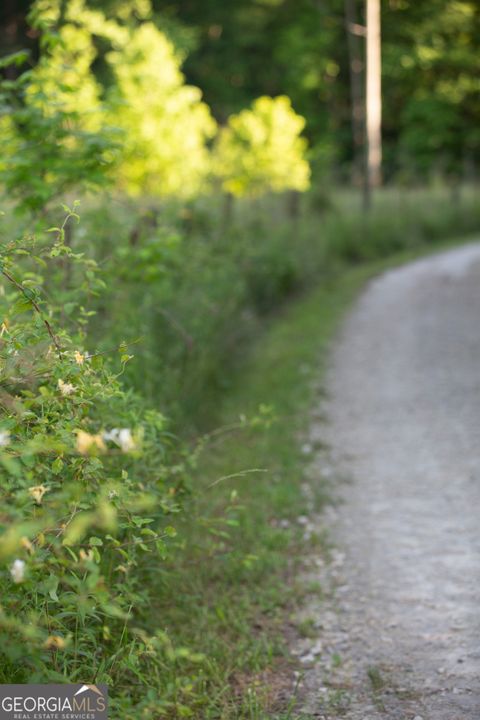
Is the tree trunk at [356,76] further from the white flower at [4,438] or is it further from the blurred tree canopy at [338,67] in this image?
the white flower at [4,438]

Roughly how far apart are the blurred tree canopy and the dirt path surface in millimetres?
25193

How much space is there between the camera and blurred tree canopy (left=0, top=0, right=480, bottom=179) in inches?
1417

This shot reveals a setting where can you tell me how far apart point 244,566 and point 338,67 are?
126 feet

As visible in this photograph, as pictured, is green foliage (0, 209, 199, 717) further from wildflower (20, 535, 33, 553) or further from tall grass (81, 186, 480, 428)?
tall grass (81, 186, 480, 428)

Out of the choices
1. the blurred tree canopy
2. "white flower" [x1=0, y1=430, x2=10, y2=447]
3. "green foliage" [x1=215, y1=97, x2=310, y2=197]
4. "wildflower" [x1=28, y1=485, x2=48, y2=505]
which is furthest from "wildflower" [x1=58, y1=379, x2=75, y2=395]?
the blurred tree canopy

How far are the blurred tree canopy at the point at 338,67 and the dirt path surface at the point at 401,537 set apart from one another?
25.2 metres

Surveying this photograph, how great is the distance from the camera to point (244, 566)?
4723 mm

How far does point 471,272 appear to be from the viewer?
51.4 feet

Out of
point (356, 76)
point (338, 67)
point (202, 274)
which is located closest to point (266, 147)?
point (356, 76)

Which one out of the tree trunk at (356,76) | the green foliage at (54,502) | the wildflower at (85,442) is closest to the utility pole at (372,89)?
the tree trunk at (356,76)

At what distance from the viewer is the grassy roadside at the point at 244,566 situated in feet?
12.1

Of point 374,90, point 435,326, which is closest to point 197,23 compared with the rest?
point 374,90

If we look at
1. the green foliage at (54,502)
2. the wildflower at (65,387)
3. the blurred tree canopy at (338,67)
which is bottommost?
the blurred tree canopy at (338,67)

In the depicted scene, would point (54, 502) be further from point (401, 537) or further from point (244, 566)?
point (401, 537)
